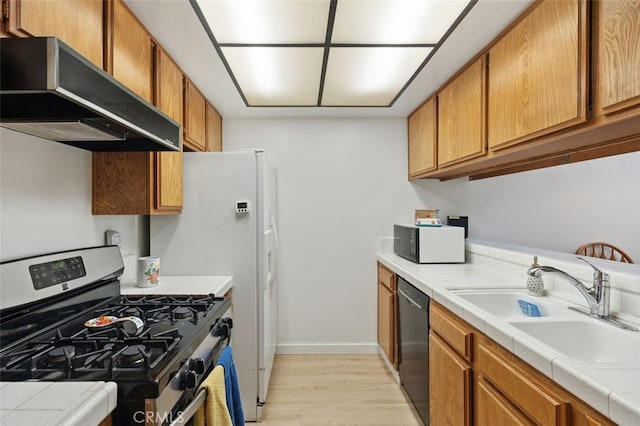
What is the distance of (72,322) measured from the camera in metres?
1.33

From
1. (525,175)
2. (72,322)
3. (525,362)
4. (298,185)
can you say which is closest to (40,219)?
(72,322)

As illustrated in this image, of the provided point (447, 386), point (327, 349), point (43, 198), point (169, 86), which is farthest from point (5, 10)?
point (327, 349)

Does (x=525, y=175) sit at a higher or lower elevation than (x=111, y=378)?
higher

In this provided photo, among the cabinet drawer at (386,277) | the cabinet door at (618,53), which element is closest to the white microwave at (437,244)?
the cabinet drawer at (386,277)

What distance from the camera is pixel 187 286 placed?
1.95 meters

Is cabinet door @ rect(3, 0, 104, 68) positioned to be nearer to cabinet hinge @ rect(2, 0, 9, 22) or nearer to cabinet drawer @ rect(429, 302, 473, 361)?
cabinet hinge @ rect(2, 0, 9, 22)

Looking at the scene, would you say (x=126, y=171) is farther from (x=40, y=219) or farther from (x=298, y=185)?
(x=298, y=185)

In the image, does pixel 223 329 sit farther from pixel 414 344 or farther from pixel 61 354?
pixel 414 344

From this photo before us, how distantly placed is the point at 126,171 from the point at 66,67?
3.35 ft

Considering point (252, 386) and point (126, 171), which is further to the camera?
point (252, 386)

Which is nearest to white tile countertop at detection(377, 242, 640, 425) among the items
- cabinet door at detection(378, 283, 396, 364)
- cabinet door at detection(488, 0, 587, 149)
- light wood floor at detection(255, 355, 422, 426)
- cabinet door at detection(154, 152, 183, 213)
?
cabinet door at detection(378, 283, 396, 364)

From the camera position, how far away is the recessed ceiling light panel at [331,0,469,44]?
58.6 inches

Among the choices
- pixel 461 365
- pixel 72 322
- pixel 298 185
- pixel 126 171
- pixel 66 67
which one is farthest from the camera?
pixel 298 185

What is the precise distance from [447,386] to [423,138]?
1.92 m
